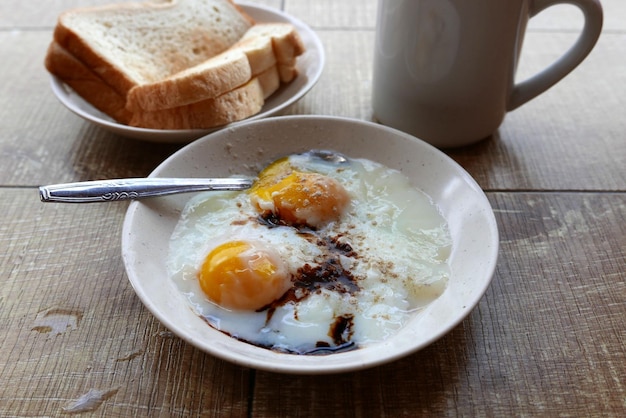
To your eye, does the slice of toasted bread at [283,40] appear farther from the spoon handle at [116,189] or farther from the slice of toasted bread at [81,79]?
the spoon handle at [116,189]

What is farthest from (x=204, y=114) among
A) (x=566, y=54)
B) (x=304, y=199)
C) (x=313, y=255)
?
(x=566, y=54)

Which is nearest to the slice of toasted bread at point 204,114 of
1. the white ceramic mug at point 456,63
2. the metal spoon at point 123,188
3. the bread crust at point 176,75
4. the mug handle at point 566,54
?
the bread crust at point 176,75

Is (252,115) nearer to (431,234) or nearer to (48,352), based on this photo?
(431,234)

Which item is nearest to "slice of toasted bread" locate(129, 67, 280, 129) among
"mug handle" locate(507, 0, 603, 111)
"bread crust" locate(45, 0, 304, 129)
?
"bread crust" locate(45, 0, 304, 129)

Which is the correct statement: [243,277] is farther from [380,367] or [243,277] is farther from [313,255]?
[380,367]

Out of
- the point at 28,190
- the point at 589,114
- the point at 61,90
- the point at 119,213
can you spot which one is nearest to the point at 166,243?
the point at 119,213

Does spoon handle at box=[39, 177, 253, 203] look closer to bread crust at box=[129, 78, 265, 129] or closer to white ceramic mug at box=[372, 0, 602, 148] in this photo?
bread crust at box=[129, 78, 265, 129]

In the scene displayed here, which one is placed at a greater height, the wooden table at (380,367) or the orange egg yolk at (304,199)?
the orange egg yolk at (304,199)
